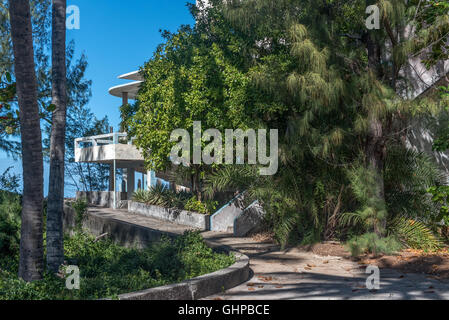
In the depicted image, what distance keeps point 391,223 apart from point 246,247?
141 inches

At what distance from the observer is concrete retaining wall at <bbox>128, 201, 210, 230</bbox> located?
17.4 meters

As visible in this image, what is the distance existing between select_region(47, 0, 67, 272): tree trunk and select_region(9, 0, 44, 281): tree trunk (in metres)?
0.97

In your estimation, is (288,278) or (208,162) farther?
Result: (208,162)

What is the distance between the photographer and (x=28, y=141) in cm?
692

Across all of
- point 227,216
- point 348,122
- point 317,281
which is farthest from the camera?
point 227,216

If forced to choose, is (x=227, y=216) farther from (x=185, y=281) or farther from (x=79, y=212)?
(x=185, y=281)

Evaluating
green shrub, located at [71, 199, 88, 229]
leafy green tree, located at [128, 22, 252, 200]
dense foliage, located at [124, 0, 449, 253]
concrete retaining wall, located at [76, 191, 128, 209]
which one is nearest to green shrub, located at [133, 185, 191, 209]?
leafy green tree, located at [128, 22, 252, 200]

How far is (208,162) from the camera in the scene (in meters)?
17.7

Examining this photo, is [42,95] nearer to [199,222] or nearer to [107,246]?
[199,222]

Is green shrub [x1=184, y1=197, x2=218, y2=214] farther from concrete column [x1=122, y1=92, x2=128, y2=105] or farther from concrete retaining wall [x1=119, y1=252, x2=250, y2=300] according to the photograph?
concrete column [x1=122, y1=92, x2=128, y2=105]

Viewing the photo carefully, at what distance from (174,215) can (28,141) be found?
1236 cm

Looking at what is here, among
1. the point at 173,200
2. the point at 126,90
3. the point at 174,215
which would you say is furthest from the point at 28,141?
the point at 126,90
